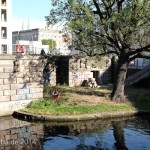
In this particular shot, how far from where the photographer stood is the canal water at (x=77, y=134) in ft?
62.9

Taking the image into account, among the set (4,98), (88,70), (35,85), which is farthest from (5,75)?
(88,70)

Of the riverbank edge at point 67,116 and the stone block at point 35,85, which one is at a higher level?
the stone block at point 35,85

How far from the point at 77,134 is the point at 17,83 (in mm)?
7816

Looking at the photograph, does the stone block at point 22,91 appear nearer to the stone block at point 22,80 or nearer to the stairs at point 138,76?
the stone block at point 22,80

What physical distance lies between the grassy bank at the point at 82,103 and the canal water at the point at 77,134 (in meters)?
1.75

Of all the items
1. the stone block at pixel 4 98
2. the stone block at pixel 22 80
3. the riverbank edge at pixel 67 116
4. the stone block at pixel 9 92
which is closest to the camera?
the riverbank edge at pixel 67 116

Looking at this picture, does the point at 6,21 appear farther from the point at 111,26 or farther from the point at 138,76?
the point at 111,26

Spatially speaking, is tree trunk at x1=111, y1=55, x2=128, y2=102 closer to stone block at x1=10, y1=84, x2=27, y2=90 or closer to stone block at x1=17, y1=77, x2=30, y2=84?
stone block at x1=17, y1=77, x2=30, y2=84

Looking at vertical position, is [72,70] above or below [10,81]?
above

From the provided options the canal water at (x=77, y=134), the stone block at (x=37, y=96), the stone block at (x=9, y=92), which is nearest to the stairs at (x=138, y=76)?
the canal water at (x=77, y=134)

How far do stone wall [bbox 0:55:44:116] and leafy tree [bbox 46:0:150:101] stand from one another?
175 inches

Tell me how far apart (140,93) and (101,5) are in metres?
9.54

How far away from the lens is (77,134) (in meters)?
21.7

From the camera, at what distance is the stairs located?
4010 cm
